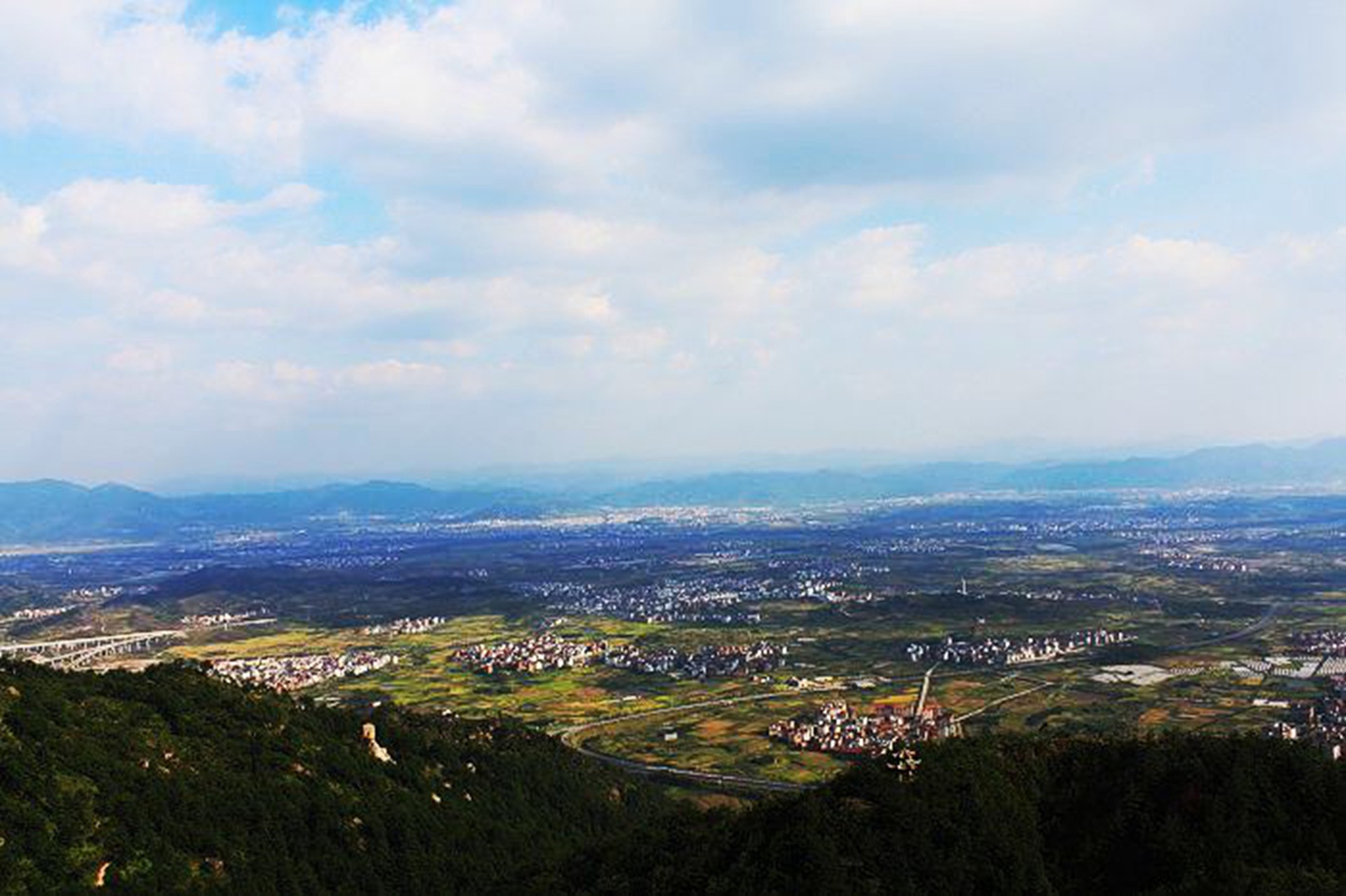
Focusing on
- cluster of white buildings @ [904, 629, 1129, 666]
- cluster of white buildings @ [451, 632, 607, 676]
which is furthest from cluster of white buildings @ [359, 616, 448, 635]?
cluster of white buildings @ [904, 629, 1129, 666]

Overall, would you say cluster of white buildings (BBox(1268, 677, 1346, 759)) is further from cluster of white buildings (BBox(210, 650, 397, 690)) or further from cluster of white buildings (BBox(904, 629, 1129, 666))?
cluster of white buildings (BBox(210, 650, 397, 690))

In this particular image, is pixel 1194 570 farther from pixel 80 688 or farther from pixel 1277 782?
pixel 80 688

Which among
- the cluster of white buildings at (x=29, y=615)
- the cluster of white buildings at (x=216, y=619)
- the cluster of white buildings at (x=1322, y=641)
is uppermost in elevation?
the cluster of white buildings at (x=29, y=615)

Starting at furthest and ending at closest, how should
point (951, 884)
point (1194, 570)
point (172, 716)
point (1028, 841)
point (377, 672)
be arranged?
point (1194, 570) → point (377, 672) → point (172, 716) → point (1028, 841) → point (951, 884)

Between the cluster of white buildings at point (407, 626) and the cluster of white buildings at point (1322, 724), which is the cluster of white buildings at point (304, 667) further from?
the cluster of white buildings at point (1322, 724)

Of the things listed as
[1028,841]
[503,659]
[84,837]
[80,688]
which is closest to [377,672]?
[503,659]

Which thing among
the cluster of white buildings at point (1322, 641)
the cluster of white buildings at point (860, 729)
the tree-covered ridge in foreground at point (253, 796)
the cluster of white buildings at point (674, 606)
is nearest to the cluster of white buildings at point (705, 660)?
the cluster of white buildings at point (674, 606)

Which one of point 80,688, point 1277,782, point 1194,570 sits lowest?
point 1194,570
